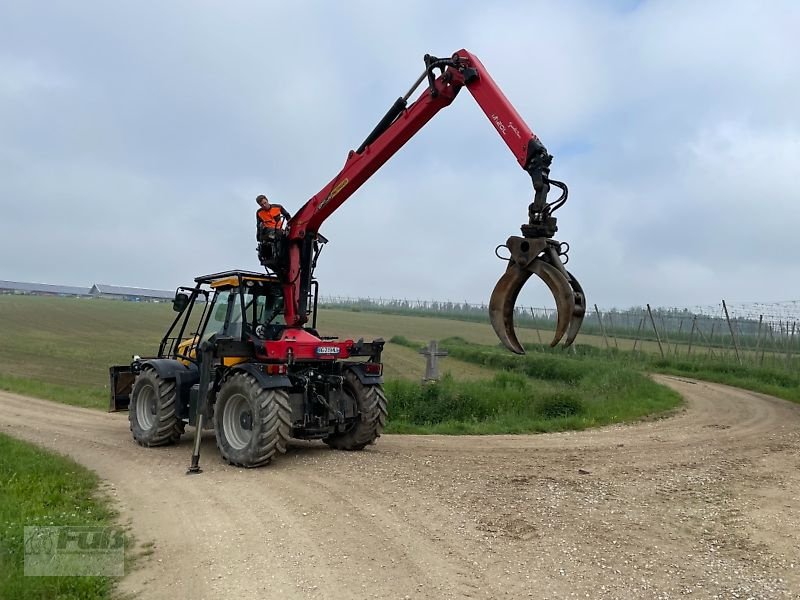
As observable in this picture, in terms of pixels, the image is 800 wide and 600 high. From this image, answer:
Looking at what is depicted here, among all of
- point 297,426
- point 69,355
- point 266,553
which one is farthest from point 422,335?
point 266,553

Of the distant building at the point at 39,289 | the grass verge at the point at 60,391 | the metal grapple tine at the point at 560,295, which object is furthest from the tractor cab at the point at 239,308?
the distant building at the point at 39,289

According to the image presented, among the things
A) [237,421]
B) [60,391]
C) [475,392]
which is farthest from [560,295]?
[60,391]

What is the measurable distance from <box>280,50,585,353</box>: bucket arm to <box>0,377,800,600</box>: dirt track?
1.79m

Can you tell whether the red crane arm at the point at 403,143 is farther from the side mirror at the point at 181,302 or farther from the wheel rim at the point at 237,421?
the side mirror at the point at 181,302

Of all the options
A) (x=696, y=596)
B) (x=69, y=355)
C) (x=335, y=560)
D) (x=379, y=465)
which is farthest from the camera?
(x=69, y=355)

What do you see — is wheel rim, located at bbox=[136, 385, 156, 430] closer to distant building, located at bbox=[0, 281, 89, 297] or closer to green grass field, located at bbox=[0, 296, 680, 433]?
green grass field, located at bbox=[0, 296, 680, 433]

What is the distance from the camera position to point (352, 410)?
9.57m

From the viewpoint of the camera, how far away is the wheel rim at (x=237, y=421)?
884 cm

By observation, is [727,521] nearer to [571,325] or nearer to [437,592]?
[571,325]

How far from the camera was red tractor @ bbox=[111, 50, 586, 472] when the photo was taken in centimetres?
845

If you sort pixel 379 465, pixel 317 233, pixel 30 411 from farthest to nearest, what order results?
pixel 30 411, pixel 317 233, pixel 379 465

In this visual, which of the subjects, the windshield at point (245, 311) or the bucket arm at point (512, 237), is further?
the windshield at point (245, 311)

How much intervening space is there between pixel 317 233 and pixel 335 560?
5807 mm

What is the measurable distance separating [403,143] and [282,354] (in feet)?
10.7
